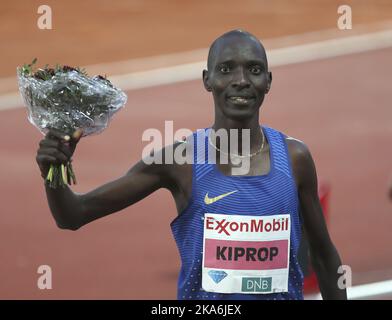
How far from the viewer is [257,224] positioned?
3662 mm

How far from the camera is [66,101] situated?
11.6 feet

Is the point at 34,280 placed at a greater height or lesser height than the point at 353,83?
lesser

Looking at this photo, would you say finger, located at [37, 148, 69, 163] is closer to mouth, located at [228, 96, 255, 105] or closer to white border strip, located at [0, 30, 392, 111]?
mouth, located at [228, 96, 255, 105]

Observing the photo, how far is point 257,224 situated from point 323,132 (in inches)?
277

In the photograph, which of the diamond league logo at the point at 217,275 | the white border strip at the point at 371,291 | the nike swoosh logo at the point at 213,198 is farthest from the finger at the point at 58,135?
the white border strip at the point at 371,291

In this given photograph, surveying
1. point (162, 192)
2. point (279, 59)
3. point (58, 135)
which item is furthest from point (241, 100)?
point (279, 59)

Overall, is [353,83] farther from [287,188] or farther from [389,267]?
[287,188]

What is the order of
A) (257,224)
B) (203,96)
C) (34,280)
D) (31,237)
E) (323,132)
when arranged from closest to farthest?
(257,224)
(34,280)
(31,237)
(323,132)
(203,96)

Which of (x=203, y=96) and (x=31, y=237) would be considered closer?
(x=31, y=237)

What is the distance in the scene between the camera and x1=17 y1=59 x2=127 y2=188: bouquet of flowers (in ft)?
11.4

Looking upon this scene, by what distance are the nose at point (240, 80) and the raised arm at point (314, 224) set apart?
0.38m
